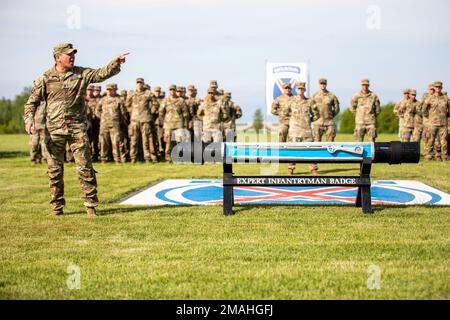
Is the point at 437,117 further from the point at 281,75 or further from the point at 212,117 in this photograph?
the point at 212,117

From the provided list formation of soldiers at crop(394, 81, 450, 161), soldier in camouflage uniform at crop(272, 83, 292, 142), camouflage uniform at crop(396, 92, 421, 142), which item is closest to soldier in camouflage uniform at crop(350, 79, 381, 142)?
formation of soldiers at crop(394, 81, 450, 161)

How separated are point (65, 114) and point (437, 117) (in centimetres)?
1487

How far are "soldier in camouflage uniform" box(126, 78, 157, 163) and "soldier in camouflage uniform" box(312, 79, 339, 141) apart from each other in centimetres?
543

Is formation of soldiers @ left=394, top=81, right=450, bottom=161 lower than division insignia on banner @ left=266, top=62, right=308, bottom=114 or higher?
lower

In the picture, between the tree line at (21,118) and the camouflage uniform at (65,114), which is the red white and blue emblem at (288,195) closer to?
the camouflage uniform at (65,114)

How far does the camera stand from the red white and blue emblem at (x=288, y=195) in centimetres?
1034

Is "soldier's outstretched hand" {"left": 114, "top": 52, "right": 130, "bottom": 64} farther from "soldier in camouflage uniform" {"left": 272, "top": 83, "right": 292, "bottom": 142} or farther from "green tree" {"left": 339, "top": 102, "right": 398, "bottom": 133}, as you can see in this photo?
"green tree" {"left": 339, "top": 102, "right": 398, "bottom": 133}

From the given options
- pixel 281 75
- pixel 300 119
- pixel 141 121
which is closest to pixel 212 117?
pixel 141 121

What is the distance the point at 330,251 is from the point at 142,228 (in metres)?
2.68

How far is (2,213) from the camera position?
366 inches

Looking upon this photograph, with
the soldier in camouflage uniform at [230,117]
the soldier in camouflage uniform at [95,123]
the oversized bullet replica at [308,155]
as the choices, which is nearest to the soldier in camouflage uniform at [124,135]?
the soldier in camouflage uniform at [95,123]

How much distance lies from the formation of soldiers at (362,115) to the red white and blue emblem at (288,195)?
3.02 metres

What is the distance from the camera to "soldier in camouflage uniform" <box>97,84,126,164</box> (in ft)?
63.2

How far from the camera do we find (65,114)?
875 cm
